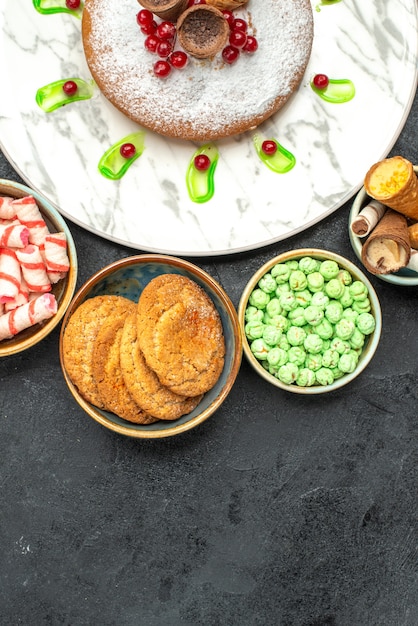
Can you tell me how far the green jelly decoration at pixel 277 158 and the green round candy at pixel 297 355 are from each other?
54cm

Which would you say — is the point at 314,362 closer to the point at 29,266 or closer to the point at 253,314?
the point at 253,314

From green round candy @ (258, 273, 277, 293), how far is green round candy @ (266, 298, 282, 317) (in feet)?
0.12

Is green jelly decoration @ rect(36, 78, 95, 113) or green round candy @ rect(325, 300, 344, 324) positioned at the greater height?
green jelly decoration @ rect(36, 78, 95, 113)

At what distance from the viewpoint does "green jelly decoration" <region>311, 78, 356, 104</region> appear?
194 centimetres

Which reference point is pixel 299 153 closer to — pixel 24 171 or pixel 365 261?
pixel 365 261

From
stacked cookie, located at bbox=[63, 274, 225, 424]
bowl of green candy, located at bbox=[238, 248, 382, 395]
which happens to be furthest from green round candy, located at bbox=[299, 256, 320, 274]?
stacked cookie, located at bbox=[63, 274, 225, 424]

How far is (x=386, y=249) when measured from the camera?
1775 mm

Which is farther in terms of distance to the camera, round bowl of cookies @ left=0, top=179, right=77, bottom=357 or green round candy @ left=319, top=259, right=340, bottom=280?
green round candy @ left=319, top=259, right=340, bottom=280

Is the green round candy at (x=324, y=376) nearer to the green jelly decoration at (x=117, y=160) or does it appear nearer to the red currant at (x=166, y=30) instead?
the green jelly decoration at (x=117, y=160)

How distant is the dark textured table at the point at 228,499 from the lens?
1.95m

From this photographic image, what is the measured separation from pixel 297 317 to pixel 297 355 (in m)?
0.11

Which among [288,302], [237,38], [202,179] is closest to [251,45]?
[237,38]

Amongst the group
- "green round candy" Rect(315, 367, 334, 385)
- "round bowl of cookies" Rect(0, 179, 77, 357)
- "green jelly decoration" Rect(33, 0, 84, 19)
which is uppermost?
"green jelly decoration" Rect(33, 0, 84, 19)

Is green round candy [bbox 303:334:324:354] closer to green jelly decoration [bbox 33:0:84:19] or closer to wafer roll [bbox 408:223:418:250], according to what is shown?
wafer roll [bbox 408:223:418:250]
